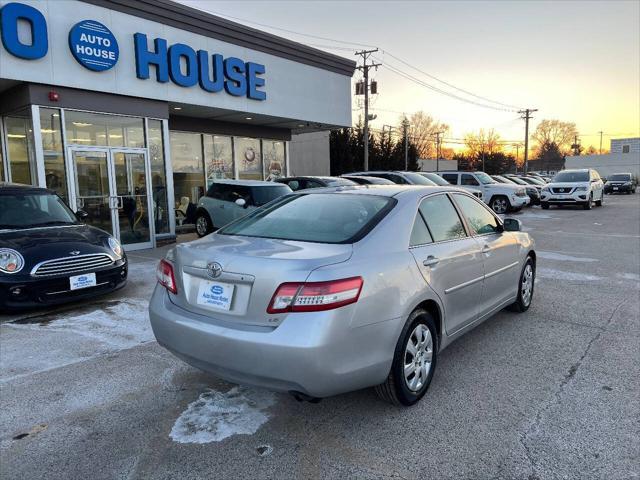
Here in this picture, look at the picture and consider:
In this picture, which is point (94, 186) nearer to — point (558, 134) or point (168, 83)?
point (168, 83)

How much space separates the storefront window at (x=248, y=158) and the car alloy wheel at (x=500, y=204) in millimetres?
9242

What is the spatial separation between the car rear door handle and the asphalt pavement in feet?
3.19

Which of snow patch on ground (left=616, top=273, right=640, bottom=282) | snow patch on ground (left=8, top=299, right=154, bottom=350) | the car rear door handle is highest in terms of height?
the car rear door handle

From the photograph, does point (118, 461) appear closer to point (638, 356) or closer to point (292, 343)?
point (292, 343)

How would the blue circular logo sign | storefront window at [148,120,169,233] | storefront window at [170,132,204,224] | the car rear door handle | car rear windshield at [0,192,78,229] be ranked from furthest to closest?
1. storefront window at [170,132,204,224]
2. storefront window at [148,120,169,233]
3. the blue circular logo sign
4. car rear windshield at [0,192,78,229]
5. the car rear door handle

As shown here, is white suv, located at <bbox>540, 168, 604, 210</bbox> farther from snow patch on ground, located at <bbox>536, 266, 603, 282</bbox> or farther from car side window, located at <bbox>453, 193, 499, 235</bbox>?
car side window, located at <bbox>453, 193, 499, 235</bbox>

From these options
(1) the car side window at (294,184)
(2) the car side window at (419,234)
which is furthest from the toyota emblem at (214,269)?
(1) the car side window at (294,184)

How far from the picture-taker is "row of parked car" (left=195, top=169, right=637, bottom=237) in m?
12.1

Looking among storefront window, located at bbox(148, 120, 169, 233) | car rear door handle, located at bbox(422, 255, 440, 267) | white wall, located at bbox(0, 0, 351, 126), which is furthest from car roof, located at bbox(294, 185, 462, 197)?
storefront window, located at bbox(148, 120, 169, 233)

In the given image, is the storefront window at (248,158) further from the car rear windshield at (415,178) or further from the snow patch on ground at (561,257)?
the snow patch on ground at (561,257)

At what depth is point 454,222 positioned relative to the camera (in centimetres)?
403

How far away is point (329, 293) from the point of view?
8.62 feet

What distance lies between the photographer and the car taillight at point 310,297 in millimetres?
2615

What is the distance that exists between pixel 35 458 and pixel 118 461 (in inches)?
19.8
